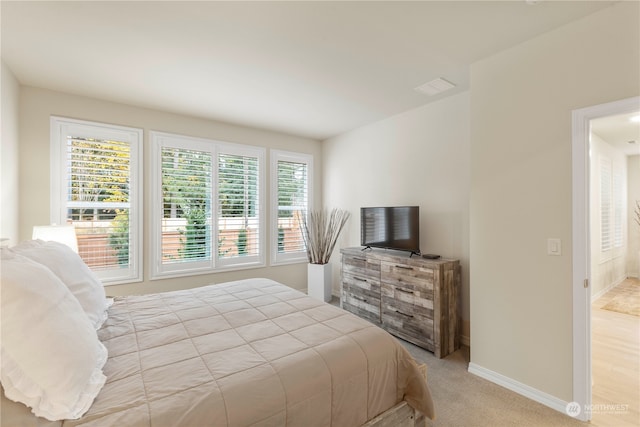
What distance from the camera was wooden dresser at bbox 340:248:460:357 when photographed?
283cm

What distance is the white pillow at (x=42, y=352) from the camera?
0.98 meters

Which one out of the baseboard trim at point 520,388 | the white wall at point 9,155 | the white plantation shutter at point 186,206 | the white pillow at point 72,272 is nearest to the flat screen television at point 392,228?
the baseboard trim at point 520,388

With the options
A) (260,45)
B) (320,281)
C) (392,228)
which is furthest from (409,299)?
(260,45)

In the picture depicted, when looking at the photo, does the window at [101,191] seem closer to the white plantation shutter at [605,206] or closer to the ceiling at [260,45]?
the ceiling at [260,45]

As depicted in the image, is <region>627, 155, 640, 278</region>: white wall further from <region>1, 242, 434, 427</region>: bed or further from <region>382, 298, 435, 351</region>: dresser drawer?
<region>1, 242, 434, 427</region>: bed

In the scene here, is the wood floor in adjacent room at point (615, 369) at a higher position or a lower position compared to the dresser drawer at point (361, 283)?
lower

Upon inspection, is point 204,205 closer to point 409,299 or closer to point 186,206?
point 186,206

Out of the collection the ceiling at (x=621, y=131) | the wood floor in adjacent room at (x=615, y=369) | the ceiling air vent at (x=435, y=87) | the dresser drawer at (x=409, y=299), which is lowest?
the wood floor in adjacent room at (x=615, y=369)

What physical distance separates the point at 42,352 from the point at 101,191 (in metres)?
2.85

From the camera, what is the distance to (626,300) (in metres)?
4.27

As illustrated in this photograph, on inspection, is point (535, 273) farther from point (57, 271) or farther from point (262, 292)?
point (57, 271)

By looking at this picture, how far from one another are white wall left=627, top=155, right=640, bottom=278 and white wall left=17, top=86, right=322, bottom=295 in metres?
6.69

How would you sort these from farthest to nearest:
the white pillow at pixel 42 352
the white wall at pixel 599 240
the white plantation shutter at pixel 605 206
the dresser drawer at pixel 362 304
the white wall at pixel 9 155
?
the white plantation shutter at pixel 605 206 → the white wall at pixel 599 240 → the dresser drawer at pixel 362 304 → the white wall at pixel 9 155 → the white pillow at pixel 42 352

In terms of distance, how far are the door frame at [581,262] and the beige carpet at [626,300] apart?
293 cm
